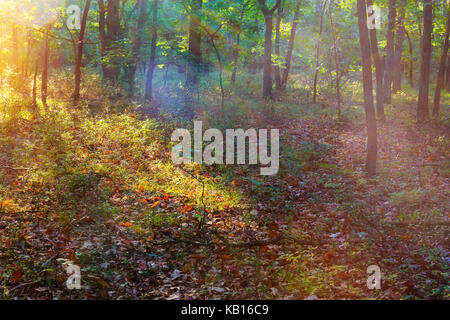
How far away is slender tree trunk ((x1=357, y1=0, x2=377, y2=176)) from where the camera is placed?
30.3 ft

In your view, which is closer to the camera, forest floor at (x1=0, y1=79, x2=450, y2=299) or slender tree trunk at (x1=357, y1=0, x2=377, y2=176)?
forest floor at (x1=0, y1=79, x2=450, y2=299)

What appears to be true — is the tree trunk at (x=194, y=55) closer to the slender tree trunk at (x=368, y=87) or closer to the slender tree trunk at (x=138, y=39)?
the slender tree trunk at (x=138, y=39)

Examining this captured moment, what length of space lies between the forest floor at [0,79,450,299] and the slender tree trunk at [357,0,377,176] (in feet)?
1.80

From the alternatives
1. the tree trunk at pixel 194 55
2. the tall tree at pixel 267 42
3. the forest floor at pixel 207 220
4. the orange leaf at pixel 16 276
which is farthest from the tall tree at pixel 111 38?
the orange leaf at pixel 16 276

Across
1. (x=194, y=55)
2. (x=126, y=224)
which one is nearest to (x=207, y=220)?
(x=126, y=224)

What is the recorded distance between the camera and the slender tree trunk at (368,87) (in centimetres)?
924

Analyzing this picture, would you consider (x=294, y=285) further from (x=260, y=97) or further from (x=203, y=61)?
(x=203, y=61)

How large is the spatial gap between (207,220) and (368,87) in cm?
570

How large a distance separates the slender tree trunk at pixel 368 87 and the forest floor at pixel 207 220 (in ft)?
1.80

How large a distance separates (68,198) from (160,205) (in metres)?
1.88

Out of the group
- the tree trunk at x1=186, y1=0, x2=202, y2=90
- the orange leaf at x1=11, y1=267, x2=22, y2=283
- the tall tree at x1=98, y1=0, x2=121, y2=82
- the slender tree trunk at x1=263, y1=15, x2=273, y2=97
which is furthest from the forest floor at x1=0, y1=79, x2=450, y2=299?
the slender tree trunk at x1=263, y1=15, x2=273, y2=97

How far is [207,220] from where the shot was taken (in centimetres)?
741

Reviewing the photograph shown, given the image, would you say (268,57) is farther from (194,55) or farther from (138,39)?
(138,39)

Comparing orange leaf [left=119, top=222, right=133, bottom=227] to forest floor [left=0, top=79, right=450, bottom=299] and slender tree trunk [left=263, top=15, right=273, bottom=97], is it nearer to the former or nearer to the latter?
forest floor [left=0, top=79, right=450, bottom=299]
